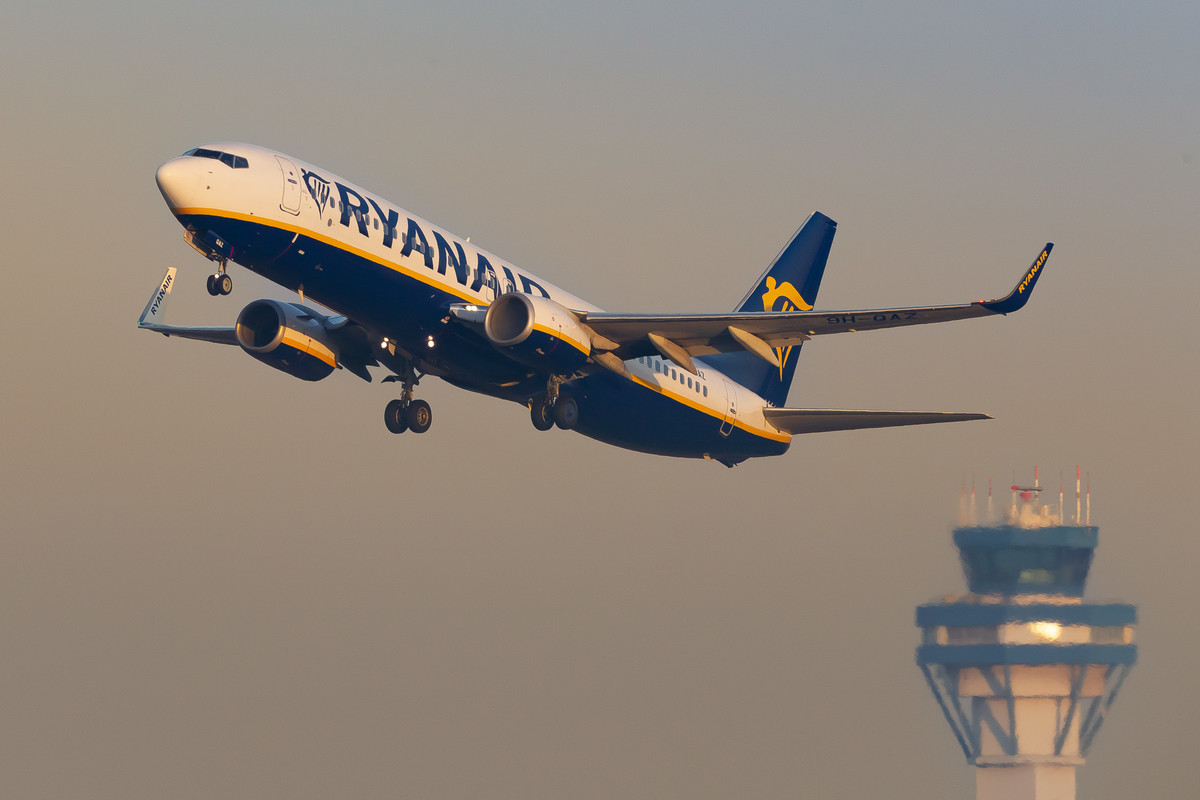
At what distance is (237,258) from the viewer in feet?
135

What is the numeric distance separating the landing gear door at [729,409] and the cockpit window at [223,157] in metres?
19.3

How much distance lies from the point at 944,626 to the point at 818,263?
88.2 metres

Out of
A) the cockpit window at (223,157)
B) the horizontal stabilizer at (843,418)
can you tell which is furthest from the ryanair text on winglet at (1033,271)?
the cockpit window at (223,157)

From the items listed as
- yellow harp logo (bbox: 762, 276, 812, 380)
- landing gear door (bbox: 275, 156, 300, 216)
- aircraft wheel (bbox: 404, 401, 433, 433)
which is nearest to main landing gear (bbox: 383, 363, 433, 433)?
aircraft wheel (bbox: 404, 401, 433, 433)

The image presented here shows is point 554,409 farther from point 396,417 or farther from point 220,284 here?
point 220,284

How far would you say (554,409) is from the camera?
47.5 m

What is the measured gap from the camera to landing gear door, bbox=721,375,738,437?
53.6m

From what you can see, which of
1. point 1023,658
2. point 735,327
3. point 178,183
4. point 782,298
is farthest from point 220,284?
point 1023,658

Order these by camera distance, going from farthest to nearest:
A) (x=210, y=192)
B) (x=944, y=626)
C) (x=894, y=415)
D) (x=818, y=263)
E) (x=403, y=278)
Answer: (x=944, y=626) → (x=818, y=263) → (x=894, y=415) → (x=403, y=278) → (x=210, y=192)

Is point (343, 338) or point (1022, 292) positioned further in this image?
point (343, 338)

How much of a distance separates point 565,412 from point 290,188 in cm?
1089

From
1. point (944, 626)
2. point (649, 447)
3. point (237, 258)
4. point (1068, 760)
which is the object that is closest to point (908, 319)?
point (649, 447)

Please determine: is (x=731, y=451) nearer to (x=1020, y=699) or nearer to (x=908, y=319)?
(x=908, y=319)

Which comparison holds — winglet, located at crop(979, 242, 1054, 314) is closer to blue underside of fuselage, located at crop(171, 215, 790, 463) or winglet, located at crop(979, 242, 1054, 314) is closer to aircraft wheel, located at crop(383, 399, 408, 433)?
blue underside of fuselage, located at crop(171, 215, 790, 463)
